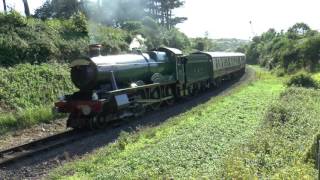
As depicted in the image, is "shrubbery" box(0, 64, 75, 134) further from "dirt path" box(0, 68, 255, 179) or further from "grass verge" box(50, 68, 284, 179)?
"grass verge" box(50, 68, 284, 179)

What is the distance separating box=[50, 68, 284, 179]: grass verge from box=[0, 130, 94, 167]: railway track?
182 centimetres

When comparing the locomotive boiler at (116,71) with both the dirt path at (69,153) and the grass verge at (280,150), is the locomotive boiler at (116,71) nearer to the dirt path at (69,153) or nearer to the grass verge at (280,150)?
the dirt path at (69,153)

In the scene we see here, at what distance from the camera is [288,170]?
352 inches

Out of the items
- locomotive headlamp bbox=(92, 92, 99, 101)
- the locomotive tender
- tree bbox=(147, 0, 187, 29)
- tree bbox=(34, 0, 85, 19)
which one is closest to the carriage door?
the locomotive tender

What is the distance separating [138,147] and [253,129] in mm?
3904

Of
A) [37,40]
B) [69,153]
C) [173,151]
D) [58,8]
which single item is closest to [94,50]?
[69,153]

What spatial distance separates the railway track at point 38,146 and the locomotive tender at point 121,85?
0.73 meters

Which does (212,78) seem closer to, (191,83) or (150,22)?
(191,83)

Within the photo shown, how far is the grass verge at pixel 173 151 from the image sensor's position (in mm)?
10398

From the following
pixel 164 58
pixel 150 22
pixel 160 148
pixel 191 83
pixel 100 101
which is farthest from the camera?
pixel 150 22

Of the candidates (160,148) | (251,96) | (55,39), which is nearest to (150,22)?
(55,39)

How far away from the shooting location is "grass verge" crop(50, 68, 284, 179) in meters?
10.4

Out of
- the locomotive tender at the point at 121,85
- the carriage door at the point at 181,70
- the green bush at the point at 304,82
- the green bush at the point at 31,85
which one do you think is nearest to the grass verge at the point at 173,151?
the locomotive tender at the point at 121,85

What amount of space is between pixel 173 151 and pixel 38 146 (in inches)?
208
